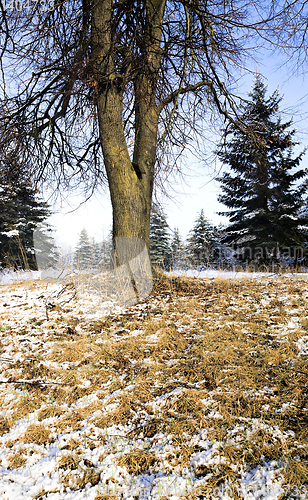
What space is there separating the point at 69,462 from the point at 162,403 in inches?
25.2

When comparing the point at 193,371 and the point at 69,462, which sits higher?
the point at 193,371

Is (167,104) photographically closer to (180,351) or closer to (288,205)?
(180,351)

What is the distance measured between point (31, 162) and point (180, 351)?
5.39 meters

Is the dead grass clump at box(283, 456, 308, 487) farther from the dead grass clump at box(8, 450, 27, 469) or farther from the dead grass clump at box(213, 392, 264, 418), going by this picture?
the dead grass clump at box(8, 450, 27, 469)

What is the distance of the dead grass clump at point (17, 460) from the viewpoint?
1.38m

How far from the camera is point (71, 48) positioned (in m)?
3.87

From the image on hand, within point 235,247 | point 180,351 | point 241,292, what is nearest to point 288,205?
point 235,247

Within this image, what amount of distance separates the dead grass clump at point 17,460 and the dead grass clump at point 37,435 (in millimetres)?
91

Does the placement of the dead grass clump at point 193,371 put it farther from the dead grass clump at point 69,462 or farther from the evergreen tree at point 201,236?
the evergreen tree at point 201,236

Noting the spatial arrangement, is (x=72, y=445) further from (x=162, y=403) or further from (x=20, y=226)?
(x=20, y=226)

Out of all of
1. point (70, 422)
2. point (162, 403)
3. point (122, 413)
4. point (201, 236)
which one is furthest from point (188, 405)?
point (201, 236)

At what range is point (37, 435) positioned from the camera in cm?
157

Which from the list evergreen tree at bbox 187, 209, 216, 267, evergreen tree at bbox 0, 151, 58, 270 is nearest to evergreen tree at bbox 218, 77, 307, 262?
evergreen tree at bbox 187, 209, 216, 267

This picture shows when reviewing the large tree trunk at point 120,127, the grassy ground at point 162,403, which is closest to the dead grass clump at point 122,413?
the grassy ground at point 162,403
